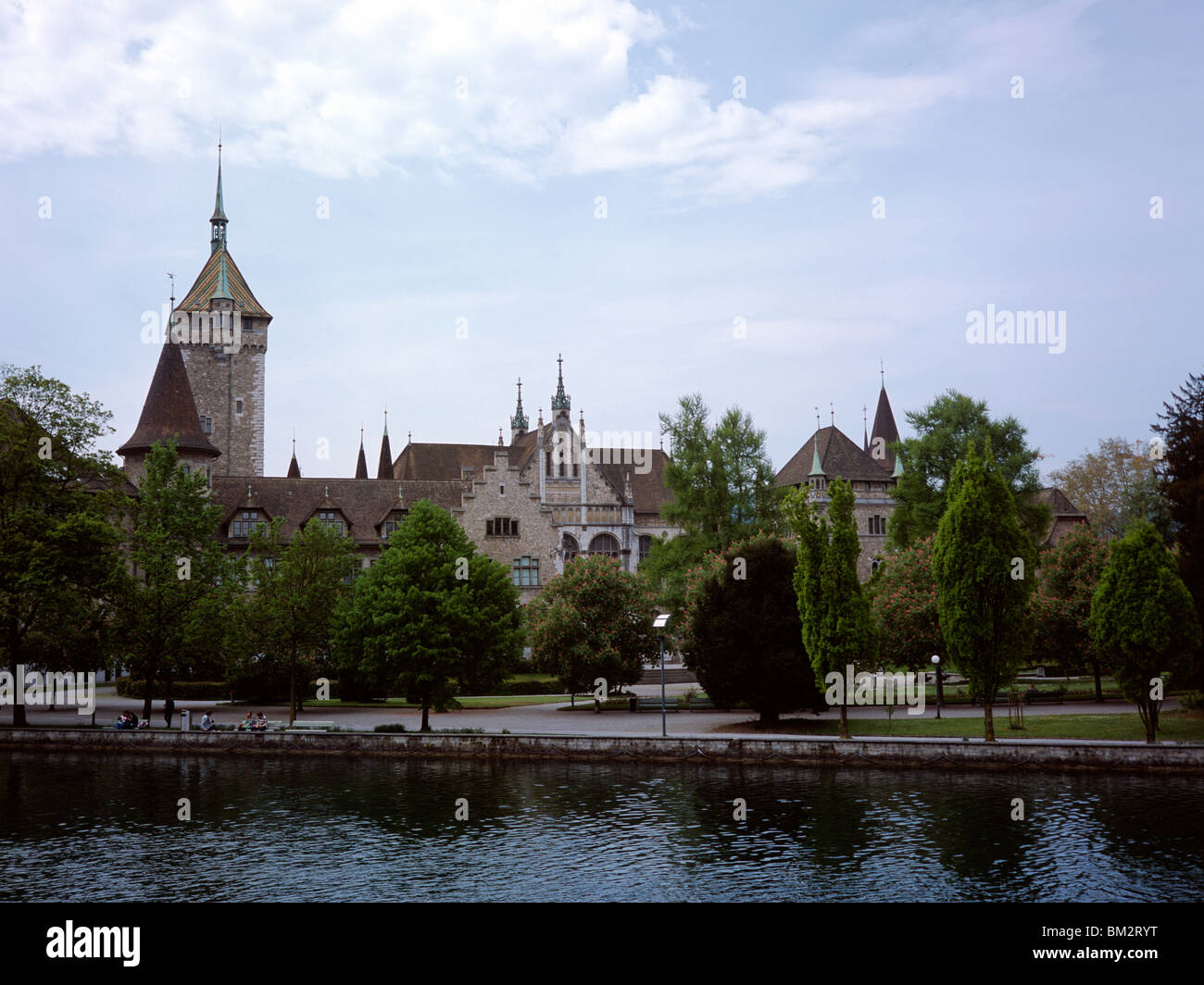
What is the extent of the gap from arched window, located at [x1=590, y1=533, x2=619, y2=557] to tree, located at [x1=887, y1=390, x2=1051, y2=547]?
22635 mm

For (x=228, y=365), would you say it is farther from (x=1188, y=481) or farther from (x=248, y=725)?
(x=1188, y=481)

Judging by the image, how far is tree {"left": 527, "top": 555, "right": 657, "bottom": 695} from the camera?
50812mm

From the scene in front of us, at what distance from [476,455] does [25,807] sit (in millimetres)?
71419

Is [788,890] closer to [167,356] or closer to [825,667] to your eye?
[825,667]

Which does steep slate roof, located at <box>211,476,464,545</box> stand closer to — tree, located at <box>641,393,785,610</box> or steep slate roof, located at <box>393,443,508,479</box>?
steep slate roof, located at <box>393,443,508,479</box>

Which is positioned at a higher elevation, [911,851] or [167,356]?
[167,356]

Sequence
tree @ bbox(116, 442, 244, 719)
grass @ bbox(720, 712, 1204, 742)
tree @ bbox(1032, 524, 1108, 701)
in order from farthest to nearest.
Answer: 1. tree @ bbox(1032, 524, 1108, 701)
2. tree @ bbox(116, 442, 244, 719)
3. grass @ bbox(720, 712, 1204, 742)

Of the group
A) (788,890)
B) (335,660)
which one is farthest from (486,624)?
(788,890)

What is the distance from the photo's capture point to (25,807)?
98.0 feet

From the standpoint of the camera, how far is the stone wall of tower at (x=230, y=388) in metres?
95.3

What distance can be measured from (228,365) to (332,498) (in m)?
25.7

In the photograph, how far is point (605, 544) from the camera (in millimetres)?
82000

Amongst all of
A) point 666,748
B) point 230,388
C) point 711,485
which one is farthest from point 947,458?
point 230,388

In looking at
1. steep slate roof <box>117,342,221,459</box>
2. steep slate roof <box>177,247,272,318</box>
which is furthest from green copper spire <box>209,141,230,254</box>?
steep slate roof <box>117,342,221,459</box>
